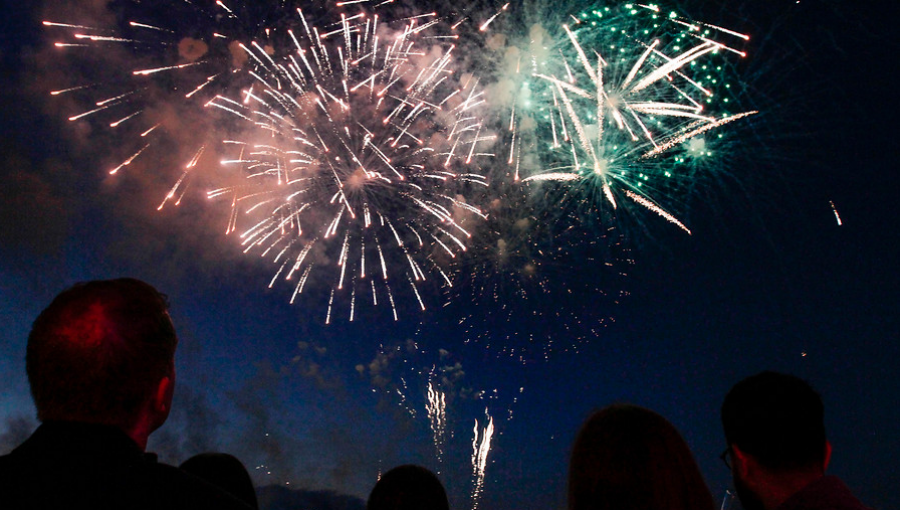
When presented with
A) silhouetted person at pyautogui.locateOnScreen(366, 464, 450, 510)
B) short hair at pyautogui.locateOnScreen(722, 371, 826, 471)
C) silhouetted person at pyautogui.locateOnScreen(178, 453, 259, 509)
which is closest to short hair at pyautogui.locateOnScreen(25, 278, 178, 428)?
silhouetted person at pyautogui.locateOnScreen(178, 453, 259, 509)

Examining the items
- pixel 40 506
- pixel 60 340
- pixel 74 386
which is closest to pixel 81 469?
pixel 40 506

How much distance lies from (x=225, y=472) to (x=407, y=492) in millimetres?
1506

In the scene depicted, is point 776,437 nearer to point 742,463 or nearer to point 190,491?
point 742,463

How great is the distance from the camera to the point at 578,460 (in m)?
2.86

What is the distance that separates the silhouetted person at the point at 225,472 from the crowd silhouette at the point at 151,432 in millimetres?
1712

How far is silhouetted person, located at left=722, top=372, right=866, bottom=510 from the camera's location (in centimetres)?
309

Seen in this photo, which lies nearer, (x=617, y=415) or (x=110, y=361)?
(x=110, y=361)

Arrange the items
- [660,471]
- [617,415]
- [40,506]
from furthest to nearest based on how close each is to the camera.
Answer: [617,415], [660,471], [40,506]

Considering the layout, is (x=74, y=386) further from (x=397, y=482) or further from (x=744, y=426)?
(x=744, y=426)

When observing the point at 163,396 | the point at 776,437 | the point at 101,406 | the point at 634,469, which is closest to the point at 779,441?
the point at 776,437

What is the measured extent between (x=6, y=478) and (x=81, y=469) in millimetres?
232

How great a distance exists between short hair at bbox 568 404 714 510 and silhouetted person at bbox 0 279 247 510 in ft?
5.61

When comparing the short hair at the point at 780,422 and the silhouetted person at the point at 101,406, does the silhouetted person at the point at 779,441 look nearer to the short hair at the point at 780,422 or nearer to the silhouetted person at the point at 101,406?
the short hair at the point at 780,422

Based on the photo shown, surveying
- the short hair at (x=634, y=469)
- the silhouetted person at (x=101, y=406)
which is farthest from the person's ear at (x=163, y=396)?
the short hair at (x=634, y=469)
